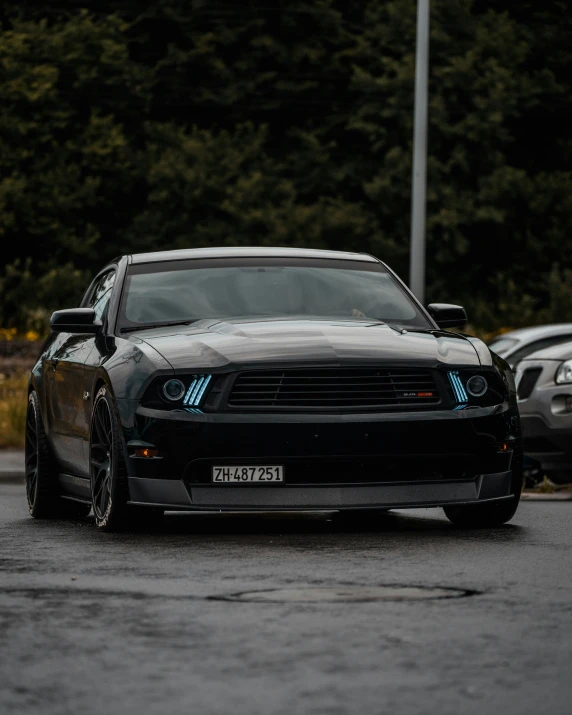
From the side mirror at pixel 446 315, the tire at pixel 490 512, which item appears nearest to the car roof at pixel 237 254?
the side mirror at pixel 446 315

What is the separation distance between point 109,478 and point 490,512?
2.07m

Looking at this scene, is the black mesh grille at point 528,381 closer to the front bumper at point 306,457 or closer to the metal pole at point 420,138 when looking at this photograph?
the front bumper at point 306,457

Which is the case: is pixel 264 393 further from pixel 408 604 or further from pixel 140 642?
pixel 140 642

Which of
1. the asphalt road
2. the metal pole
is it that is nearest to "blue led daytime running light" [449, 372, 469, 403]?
the asphalt road

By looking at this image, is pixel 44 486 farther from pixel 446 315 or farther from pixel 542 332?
pixel 542 332

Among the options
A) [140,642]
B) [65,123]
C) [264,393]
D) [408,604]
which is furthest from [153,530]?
[65,123]

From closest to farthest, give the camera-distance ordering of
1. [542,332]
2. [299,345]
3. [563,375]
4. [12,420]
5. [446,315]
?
1. [299,345]
2. [446,315]
3. [563,375]
4. [542,332]
5. [12,420]

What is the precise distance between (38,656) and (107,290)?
5.63 metres

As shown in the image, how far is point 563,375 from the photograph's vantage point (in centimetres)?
1458

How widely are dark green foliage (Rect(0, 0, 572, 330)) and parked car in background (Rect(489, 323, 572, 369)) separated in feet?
66.1

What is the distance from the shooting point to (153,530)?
9.84 metres

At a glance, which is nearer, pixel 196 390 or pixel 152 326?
pixel 196 390

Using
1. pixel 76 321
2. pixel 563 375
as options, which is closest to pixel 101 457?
pixel 76 321

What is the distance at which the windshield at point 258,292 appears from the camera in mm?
10531
